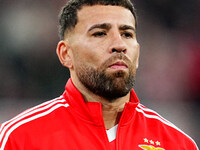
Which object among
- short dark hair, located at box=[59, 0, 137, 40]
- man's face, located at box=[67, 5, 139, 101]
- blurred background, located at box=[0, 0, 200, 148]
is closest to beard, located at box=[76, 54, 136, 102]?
man's face, located at box=[67, 5, 139, 101]

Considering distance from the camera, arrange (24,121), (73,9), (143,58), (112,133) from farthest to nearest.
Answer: (143,58) < (73,9) < (112,133) < (24,121)

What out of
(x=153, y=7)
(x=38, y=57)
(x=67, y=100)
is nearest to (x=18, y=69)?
(x=38, y=57)

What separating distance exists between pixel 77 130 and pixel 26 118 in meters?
0.32

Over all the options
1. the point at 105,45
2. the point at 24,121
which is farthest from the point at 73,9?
the point at 24,121

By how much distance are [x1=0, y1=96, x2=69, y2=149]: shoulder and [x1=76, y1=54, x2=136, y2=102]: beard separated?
0.24 metres

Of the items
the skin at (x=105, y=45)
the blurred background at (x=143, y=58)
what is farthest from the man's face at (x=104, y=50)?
the blurred background at (x=143, y=58)

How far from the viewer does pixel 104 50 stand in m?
1.90

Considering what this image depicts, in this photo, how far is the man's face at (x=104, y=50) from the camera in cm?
188

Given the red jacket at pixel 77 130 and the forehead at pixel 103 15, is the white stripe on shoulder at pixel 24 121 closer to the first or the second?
the red jacket at pixel 77 130

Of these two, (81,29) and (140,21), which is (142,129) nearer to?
(81,29)

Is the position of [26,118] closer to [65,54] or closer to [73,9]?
→ [65,54]

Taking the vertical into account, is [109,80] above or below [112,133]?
above

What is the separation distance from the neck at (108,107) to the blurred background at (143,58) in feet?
9.40

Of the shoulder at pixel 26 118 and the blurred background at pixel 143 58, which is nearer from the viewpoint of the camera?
the shoulder at pixel 26 118
